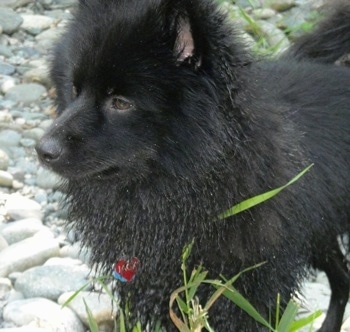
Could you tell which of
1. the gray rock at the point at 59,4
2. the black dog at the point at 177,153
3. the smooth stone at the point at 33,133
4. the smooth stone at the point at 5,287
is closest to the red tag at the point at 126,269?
the black dog at the point at 177,153

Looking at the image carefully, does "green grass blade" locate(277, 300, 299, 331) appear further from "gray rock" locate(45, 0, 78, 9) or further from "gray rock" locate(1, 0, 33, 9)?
"gray rock" locate(1, 0, 33, 9)

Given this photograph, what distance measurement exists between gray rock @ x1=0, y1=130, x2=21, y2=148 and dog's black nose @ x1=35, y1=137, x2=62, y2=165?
2534mm

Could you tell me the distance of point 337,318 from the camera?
380cm

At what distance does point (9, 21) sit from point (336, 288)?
3.87 meters

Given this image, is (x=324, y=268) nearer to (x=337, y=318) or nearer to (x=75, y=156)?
(x=337, y=318)

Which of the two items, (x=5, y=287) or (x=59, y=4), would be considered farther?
(x=59, y=4)

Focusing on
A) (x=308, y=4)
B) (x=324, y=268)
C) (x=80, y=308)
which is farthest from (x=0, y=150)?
(x=308, y=4)

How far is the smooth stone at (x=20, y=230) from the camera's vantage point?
4.28 metres

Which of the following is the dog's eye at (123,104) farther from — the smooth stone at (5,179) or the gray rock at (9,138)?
the gray rock at (9,138)

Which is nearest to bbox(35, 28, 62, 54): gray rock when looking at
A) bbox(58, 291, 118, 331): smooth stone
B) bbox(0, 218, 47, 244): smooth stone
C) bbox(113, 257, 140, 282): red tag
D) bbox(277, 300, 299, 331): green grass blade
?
bbox(0, 218, 47, 244): smooth stone

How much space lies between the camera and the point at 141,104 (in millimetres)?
2787

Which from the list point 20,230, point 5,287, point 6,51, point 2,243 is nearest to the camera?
point 5,287

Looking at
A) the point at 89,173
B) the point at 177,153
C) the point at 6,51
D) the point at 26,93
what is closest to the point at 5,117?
the point at 26,93

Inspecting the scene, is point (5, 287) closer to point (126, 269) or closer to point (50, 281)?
point (50, 281)
